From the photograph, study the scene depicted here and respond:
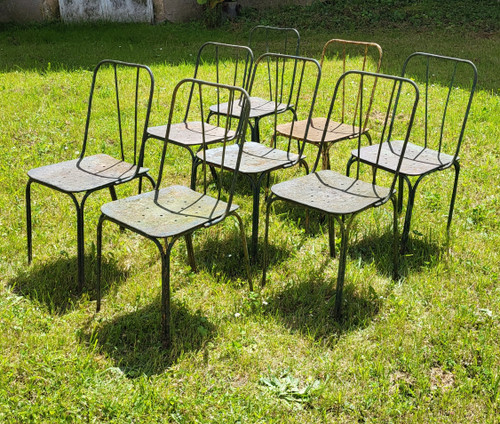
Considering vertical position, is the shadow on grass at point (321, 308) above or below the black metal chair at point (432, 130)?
below

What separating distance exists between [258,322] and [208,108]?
3549 mm

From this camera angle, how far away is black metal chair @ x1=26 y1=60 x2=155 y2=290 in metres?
3.28

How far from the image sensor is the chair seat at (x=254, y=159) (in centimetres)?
353

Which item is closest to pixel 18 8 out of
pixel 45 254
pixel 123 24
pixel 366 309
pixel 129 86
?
pixel 123 24

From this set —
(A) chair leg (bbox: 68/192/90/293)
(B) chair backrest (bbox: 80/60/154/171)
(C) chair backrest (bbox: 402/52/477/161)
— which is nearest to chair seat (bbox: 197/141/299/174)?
(A) chair leg (bbox: 68/192/90/293)

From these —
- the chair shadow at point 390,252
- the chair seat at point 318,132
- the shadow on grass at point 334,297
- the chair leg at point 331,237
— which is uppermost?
the chair seat at point 318,132

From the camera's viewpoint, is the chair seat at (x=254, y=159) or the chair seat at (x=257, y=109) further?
the chair seat at (x=257, y=109)

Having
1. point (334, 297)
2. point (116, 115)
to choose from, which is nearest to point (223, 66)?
point (116, 115)

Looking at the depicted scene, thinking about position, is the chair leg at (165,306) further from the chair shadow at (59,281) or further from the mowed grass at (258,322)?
the chair shadow at (59,281)

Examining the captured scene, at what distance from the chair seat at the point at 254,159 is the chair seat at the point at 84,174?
0.50 meters

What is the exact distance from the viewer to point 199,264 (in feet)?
12.0

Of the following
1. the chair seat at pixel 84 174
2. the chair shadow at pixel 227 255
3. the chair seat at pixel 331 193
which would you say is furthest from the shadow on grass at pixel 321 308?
the chair seat at pixel 84 174

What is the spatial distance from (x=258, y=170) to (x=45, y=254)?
1.46 meters

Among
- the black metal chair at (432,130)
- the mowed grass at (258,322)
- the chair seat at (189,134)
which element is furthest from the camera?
the chair seat at (189,134)
